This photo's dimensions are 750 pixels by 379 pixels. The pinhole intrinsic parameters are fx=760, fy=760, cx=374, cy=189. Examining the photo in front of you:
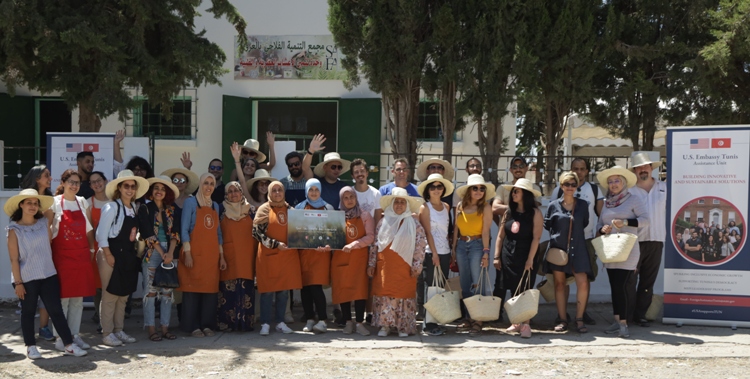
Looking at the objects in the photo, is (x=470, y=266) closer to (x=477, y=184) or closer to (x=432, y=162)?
(x=477, y=184)

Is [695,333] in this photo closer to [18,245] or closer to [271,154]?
[271,154]

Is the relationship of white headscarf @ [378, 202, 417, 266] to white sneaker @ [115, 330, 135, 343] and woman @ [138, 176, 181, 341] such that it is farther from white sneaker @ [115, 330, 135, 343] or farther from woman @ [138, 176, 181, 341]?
white sneaker @ [115, 330, 135, 343]

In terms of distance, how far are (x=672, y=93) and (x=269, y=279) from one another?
665 centimetres

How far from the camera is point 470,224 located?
25.9 ft

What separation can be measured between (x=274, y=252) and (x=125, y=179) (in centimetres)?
163

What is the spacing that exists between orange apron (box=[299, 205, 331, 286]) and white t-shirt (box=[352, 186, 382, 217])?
0.63 metres

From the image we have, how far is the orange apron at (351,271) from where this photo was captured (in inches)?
309

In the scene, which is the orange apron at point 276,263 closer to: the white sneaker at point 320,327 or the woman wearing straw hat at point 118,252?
the white sneaker at point 320,327

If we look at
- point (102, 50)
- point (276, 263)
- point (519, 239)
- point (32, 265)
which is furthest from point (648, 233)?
point (102, 50)

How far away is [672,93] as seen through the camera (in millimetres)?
10945

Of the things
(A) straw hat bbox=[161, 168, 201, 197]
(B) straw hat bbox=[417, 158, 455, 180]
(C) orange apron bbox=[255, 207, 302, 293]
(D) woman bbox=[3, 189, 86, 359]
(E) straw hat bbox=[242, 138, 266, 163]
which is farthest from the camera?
(E) straw hat bbox=[242, 138, 266, 163]

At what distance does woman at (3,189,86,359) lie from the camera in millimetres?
6758

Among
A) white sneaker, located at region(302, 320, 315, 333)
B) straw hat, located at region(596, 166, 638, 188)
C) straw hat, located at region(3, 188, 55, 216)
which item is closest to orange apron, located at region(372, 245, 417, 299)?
white sneaker, located at region(302, 320, 315, 333)

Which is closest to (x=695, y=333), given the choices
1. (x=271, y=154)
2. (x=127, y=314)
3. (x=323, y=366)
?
(x=323, y=366)
